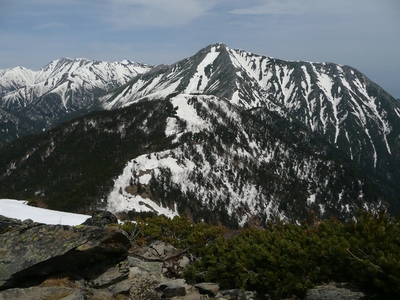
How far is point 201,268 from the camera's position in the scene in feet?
49.5

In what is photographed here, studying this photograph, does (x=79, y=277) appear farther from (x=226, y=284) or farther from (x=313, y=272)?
(x=313, y=272)

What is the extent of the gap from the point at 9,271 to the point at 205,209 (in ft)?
557

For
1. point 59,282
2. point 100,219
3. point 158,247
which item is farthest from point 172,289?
point 100,219

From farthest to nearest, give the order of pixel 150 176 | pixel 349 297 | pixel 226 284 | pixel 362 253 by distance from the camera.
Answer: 1. pixel 150 176
2. pixel 226 284
3. pixel 362 253
4. pixel 349 297

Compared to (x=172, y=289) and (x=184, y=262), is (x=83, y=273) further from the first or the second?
(x=184, y=262)

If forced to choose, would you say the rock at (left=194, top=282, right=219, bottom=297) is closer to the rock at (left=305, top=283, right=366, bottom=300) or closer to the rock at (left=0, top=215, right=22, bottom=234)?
the rock at (left=305, top=283, right=366, bottom=300)

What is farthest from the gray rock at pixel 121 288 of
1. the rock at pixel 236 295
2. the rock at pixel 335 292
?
the rock at pixel 335 292

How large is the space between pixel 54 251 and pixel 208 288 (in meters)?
A: 6.27

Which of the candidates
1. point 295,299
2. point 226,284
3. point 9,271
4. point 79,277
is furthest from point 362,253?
point 9,271

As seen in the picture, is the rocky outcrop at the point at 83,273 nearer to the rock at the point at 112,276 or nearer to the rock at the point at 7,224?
the rock at the point at 112,276

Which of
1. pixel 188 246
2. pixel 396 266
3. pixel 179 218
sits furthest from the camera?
pixel 179 218

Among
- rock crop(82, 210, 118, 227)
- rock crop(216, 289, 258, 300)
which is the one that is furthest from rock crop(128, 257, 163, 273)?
rock crop(82, 210, 118, 227)

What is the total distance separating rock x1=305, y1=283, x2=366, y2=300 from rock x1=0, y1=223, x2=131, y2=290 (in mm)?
7365

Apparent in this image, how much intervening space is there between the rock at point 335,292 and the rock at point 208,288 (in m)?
3.73
